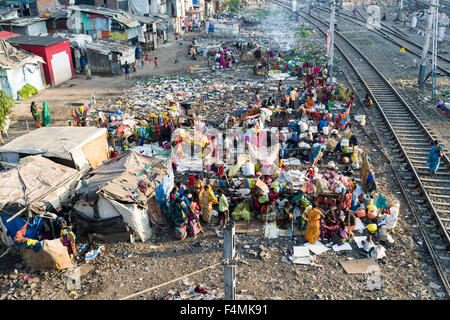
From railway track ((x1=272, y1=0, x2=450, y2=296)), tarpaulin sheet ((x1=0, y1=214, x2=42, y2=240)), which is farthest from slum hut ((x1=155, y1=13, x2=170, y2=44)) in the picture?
tarpaulin sheet ((x1=0, y1=214, x2=42, y2=240))

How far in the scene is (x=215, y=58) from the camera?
27766 millimetres

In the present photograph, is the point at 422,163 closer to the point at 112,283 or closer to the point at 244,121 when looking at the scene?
the point at 244,121

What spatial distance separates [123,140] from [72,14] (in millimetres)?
18279

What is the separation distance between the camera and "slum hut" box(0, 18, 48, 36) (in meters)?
25.6

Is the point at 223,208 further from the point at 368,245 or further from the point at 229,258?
the point at 229,258

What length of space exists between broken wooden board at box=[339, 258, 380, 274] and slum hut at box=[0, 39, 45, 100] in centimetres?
1819

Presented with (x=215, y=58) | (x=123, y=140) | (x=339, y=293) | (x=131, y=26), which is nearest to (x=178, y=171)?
(x=123, y=140)

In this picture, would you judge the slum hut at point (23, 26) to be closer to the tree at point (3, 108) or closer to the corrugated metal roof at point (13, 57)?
the corrugated metal roof at point (13, 57)

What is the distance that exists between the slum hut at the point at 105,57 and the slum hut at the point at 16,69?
12.4 feet

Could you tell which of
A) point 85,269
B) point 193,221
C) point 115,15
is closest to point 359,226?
A: point 193,221

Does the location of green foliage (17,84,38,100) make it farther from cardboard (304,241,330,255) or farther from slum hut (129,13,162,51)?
cardboard (304,241,330,255)

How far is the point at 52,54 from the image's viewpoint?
879 inches

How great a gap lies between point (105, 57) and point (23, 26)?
21.0ft

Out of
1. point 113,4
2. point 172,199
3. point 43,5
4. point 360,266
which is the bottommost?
point 360,266
